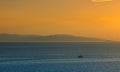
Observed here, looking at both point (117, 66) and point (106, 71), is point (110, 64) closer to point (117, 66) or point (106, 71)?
point (117, 66)

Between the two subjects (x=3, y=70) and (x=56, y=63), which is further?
(x=56, y=63)

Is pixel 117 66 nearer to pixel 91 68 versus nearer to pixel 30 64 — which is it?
pixel 91 68

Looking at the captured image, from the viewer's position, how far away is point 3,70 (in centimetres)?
5362

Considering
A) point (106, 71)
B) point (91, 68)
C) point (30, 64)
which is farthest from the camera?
A: point (30, 64)

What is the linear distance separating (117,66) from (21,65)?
36.7ft

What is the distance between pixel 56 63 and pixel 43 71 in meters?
8.98

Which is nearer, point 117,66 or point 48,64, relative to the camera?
point 117,66

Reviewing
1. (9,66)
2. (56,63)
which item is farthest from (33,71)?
(56,63)

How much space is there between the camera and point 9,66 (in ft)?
189

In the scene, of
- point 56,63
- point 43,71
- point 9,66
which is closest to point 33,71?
point 43,71

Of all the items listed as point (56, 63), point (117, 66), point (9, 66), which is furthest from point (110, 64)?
point (9, 66)

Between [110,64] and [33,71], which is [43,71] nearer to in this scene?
[33,71]

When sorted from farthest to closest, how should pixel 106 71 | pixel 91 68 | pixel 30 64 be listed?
pixel 30 64 → pixel 91 68 → pixel 106 71

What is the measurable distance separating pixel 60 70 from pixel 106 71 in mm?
5435
